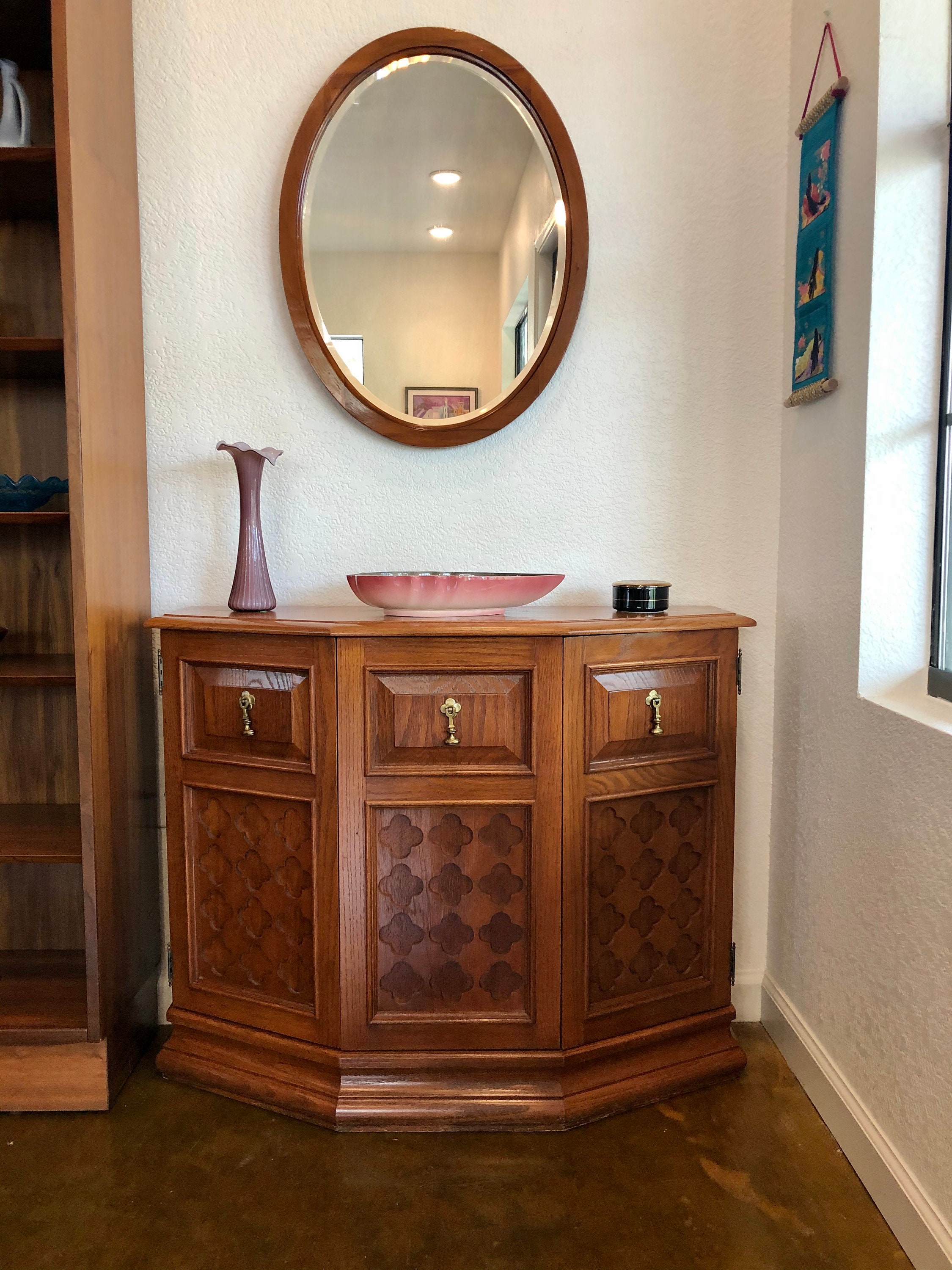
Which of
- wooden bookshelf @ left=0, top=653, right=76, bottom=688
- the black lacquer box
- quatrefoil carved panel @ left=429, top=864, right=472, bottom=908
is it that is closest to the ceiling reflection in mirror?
the black lacquer box

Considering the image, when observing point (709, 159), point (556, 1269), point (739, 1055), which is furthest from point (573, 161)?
point (556, 1269)

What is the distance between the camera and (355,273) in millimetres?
2141

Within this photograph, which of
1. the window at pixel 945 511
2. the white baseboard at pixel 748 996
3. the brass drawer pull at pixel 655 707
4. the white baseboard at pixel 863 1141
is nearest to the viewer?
the white baseboard at pixel 863 1141

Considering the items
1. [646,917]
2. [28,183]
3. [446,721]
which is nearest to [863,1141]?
[646,917]

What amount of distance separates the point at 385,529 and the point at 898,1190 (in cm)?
164

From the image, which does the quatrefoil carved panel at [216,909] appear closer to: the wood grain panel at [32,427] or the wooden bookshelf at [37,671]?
the wooden bookshelf at [37,671]

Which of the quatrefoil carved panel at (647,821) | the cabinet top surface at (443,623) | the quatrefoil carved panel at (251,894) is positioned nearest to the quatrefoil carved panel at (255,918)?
the quatrefoil carved panel at (251,894)

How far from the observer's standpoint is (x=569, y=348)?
2195 millimetres

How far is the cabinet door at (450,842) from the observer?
1.79 metres

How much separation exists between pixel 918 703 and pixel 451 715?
857mm

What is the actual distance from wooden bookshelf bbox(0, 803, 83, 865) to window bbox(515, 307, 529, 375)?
143 cm

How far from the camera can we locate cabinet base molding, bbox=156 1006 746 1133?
1822 mm

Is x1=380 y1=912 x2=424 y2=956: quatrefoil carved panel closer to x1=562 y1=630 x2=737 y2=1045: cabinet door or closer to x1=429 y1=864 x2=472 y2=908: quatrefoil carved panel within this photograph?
x1=429 y1=864 x2=472 y2=908: quatrefoil carved panel

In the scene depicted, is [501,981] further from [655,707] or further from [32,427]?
[32,427]
